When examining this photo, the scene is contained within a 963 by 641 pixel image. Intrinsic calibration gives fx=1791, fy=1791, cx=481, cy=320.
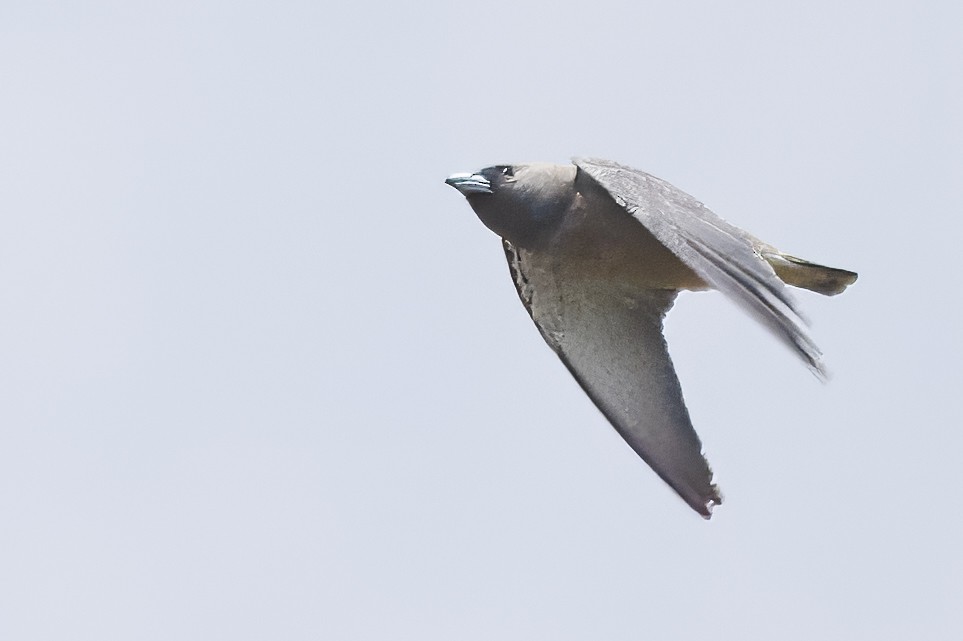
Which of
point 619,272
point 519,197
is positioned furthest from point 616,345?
point 519,197

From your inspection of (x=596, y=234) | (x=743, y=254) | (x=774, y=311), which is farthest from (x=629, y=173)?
(x=774, y=311)

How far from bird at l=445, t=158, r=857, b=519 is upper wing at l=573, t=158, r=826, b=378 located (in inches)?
0.5

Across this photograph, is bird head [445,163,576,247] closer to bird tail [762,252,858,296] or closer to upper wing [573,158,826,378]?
upper wing [573,158,826,378]

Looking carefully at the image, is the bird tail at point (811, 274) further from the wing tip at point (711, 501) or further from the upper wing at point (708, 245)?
the wing tip at point (711, 501)

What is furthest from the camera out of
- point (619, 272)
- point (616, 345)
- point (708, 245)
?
point (616, 345)

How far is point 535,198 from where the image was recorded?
27.4ft

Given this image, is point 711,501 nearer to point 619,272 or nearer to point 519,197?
point 619,272

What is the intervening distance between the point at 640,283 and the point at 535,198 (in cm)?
79

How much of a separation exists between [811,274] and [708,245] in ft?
4.87

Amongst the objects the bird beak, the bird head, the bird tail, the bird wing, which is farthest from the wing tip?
the bird beak

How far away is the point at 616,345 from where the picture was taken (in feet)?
28.9

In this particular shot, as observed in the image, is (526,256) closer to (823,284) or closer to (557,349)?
(557,349)

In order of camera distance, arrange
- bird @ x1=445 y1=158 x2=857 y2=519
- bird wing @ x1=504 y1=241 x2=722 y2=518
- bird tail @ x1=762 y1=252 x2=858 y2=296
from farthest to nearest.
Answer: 1. bird tail @ x1=762 y1=252 x2=858 y2=296
2. bird wing @ x1=504 y1=241 x2=722 y2=518
3. bird @ x1=445 y1=158 x2=857 y2=519

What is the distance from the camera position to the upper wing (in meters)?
6.86
